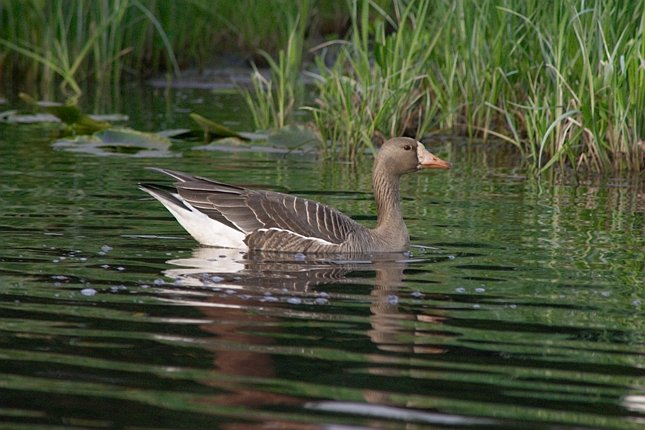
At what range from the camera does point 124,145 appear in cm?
1382

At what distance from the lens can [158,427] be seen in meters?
4.74

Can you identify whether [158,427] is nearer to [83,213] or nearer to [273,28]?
[83,213]

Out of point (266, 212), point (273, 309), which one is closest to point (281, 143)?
point (266, 212)

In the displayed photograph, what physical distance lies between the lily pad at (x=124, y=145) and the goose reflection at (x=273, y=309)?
5.02 meters

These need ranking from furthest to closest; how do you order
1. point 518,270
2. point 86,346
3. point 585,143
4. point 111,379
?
point 585,143 < point 518,270 < point 86,346 < point 111,379

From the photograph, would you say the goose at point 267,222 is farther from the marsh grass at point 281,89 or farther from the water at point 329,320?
the marsh grass at point 281,89

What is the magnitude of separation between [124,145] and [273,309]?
736 centimetres

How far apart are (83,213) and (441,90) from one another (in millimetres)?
5167

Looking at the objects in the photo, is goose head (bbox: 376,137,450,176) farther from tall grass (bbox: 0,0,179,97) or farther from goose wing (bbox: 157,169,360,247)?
tall grass (bbox: 0,0,179,97)

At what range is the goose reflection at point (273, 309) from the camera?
17.9 feet

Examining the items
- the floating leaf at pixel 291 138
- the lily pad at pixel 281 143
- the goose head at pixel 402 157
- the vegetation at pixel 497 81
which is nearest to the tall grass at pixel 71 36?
the vegetation at pixel 497 81

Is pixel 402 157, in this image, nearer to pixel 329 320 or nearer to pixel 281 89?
pixel 329 320

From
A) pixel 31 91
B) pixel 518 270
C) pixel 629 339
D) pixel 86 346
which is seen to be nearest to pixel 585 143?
pixel 518 270

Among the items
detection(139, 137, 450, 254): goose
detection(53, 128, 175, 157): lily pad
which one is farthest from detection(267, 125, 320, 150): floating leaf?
detection(139, 137, 450, 254): goose
